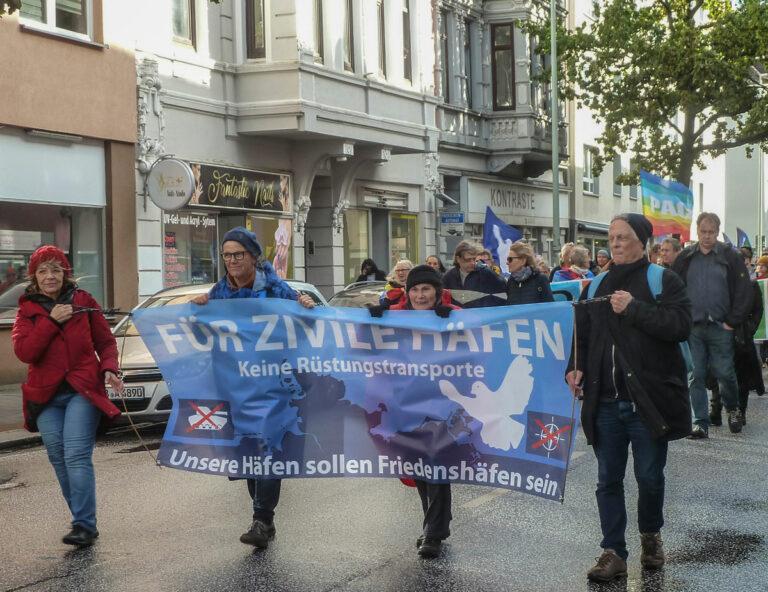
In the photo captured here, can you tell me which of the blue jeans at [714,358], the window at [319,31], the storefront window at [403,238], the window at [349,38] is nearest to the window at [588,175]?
the storefront window at [403,238]

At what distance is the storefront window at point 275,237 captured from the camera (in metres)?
23.4

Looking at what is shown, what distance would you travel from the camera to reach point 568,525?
7.75m

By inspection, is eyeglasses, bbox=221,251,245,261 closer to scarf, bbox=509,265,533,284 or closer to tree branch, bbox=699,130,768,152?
scarf, bbox=509,265,533,284

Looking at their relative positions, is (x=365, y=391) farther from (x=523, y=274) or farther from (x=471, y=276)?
(x=471, y=276)

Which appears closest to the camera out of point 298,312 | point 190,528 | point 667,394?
point 667,394

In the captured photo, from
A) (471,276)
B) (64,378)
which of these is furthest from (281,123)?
(64,378)

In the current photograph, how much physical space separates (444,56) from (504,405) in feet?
85.8

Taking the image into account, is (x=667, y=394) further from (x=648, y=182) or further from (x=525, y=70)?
(x=525, y=70)

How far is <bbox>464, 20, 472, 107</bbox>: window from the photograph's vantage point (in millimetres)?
33188

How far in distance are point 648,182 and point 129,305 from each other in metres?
8.63

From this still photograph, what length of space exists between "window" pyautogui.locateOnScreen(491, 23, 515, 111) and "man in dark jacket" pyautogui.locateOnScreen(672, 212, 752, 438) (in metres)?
23.0

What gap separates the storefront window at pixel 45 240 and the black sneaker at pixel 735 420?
8.92m

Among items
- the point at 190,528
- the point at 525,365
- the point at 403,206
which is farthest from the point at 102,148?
the point at 525,365

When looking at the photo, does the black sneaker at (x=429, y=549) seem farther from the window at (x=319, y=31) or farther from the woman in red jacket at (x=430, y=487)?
the window at (x=319, y=31)
